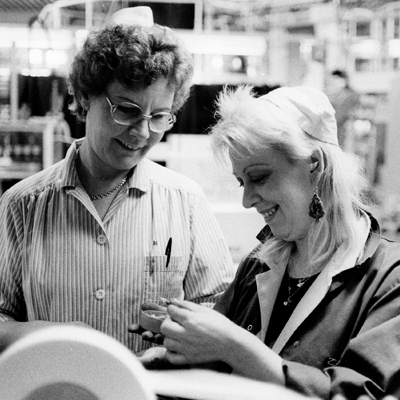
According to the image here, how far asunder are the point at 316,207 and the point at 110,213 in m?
0.47

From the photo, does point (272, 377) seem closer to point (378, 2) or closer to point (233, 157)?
point (233, 157)

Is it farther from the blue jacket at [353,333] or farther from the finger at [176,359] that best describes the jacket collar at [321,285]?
the finger at [176,359]

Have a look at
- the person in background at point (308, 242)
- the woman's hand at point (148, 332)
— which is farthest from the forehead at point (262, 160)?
the woman's hand at point (148, 332)

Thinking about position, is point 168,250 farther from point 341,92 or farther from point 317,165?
point 341,92

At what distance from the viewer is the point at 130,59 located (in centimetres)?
133

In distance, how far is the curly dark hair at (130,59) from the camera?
1337mm

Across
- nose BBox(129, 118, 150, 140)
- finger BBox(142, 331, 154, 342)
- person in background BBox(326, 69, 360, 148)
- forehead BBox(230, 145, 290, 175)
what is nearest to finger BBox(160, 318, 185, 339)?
finger BBox(142, 331, 154, 342)

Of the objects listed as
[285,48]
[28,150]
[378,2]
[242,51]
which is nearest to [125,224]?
[28,150]

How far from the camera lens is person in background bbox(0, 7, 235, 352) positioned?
1.35m

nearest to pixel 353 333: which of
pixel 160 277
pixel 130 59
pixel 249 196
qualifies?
pixel 249 196

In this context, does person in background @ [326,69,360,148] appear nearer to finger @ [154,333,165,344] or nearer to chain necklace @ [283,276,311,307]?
chain necklace @ [283,276,311,307]

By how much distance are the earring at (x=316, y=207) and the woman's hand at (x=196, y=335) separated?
0.34m

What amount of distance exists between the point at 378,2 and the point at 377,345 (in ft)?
11.2

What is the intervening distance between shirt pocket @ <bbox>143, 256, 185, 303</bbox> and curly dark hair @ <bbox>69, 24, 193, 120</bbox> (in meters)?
0.39
